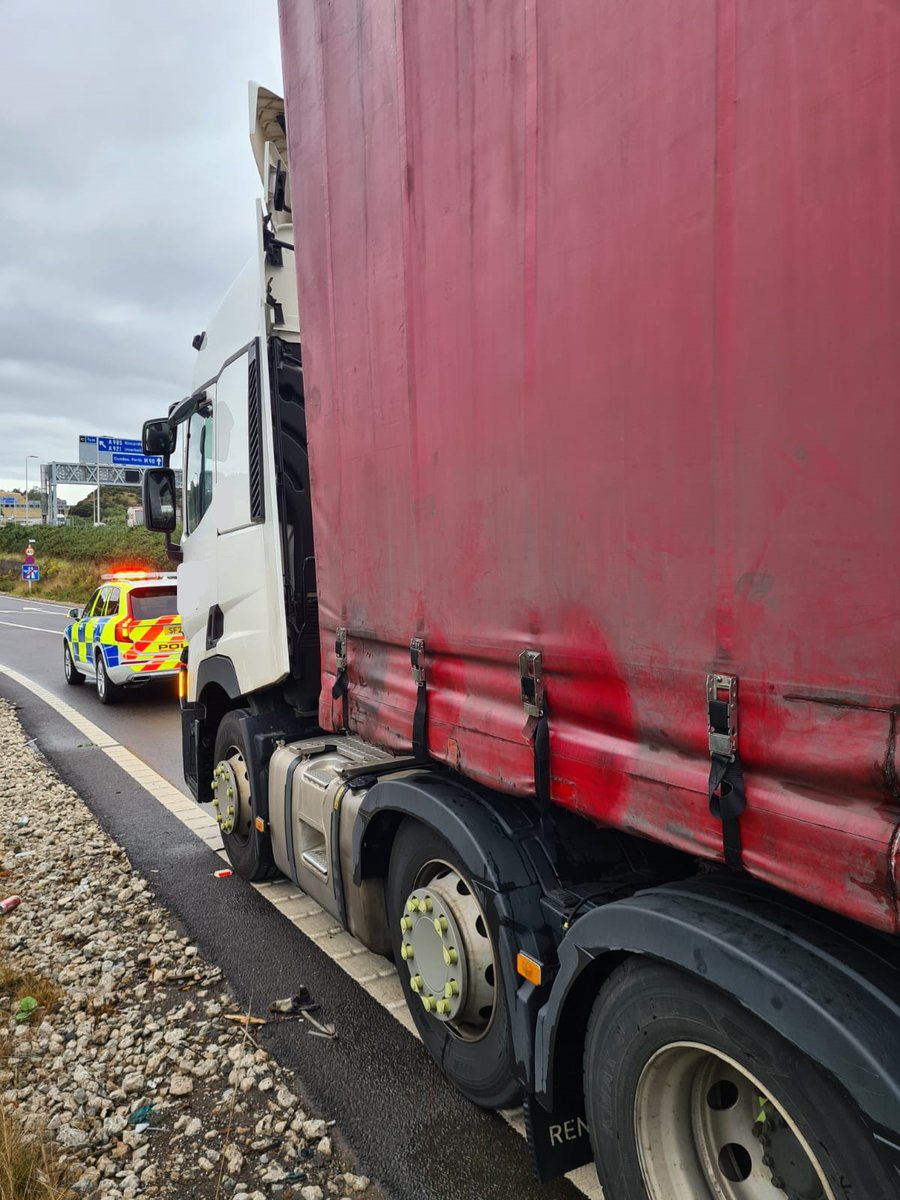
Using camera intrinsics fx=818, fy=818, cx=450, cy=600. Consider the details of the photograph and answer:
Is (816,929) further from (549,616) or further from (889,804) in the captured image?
(549,616)

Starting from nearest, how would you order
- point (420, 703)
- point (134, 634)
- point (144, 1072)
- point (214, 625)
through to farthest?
point (420, 703), point (144, 1072), point (214, 625), point (134, 634)

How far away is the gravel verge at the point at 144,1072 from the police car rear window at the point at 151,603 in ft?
23.1

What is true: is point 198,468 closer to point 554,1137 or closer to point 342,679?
point 342,679

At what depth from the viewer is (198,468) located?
5.09 meters

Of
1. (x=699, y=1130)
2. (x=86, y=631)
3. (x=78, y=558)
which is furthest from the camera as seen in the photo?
(x=78, y=558)

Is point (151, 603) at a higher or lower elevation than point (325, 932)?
higher

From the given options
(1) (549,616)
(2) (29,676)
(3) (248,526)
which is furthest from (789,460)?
(2) (29,676)

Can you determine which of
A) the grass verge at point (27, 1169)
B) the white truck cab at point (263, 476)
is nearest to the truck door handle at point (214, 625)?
the white truck cab at point (263, 476)

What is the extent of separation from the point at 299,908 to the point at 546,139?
389 centimetres

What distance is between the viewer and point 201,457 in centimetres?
505

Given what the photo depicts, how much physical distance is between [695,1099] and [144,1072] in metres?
2.11

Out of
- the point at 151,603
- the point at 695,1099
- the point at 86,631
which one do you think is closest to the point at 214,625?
the point at 695,1099

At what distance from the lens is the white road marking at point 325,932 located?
A: 9.19ft

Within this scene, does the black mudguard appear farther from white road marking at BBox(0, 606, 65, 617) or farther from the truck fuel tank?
white road marking at BBox(0, 606, 65, 617)
